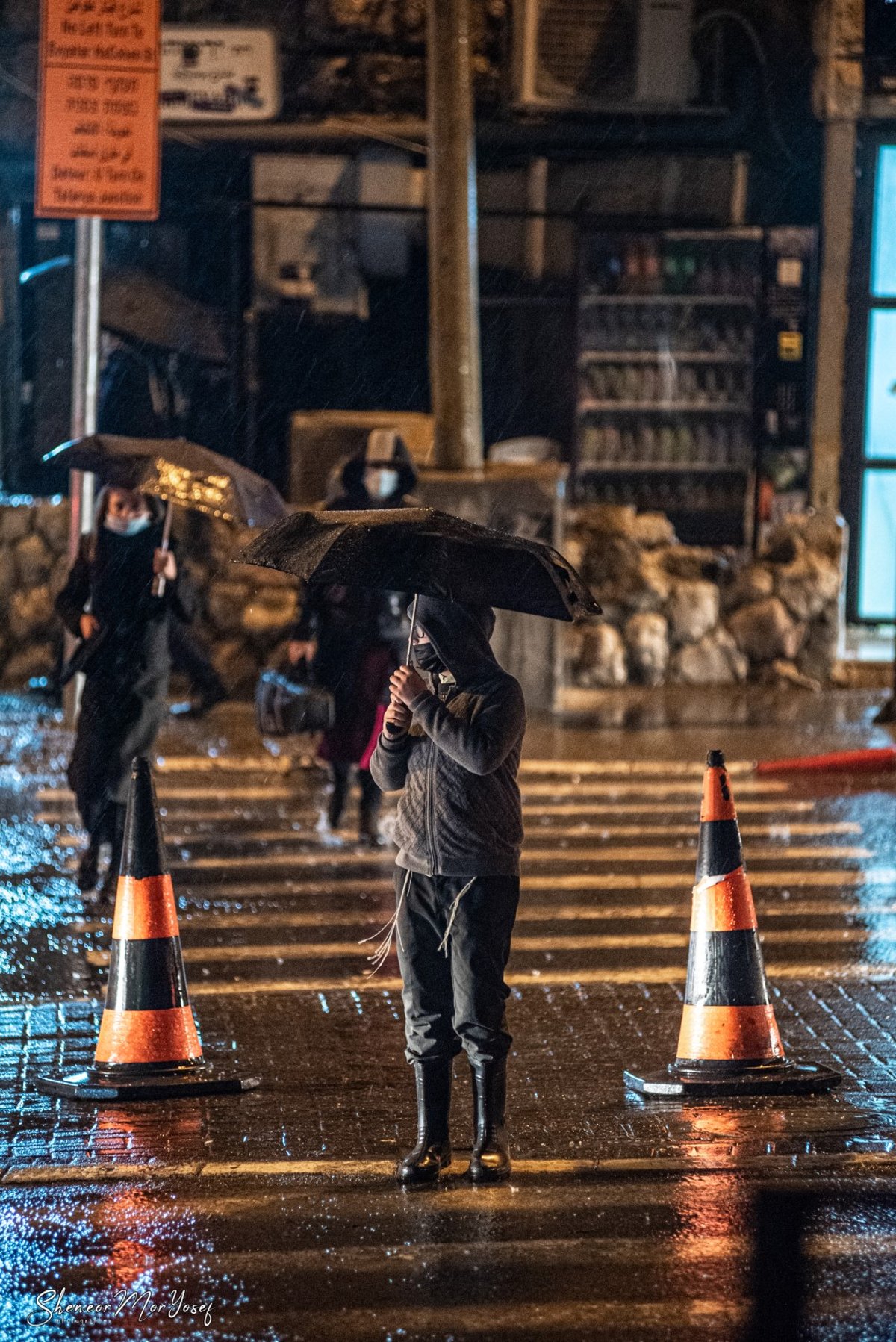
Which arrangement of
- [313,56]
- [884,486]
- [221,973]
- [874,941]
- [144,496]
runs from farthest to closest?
[884,486] → [313,56] → [144,496] → [874,941] → [221,973]

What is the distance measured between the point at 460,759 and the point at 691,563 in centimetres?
1192

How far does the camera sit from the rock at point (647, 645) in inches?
646

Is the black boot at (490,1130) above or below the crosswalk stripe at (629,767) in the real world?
above

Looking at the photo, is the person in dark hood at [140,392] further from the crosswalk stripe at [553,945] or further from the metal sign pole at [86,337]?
the crosswalk stripe at [553,945]

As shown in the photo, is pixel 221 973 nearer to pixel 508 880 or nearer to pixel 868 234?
pixel 508 880

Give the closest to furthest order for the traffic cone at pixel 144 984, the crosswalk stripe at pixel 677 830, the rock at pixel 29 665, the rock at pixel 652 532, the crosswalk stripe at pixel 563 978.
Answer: the traffic cone at pixel 144 984
the crosswalk stripe at pixel 563 978
the crosswalk stripe at pixel 677 830
the rock at pixel 29 665
the rock at pixel 652 532

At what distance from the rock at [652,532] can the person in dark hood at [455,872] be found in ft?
38.6

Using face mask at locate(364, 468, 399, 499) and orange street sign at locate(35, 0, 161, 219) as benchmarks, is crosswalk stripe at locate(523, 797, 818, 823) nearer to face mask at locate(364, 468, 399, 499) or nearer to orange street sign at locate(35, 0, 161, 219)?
face mask at locate(364, 468, 399, 499)

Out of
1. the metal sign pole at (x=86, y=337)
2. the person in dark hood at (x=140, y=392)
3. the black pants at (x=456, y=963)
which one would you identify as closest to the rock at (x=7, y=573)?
the person in dark hood at (x=140, y=392)

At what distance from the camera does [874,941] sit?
8.56 m

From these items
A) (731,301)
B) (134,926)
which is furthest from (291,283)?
(134,926)

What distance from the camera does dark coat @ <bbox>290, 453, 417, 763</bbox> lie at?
34.4 ft

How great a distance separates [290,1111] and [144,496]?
386cm

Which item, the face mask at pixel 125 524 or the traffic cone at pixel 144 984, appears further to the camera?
the face mask at pixel 125 524
